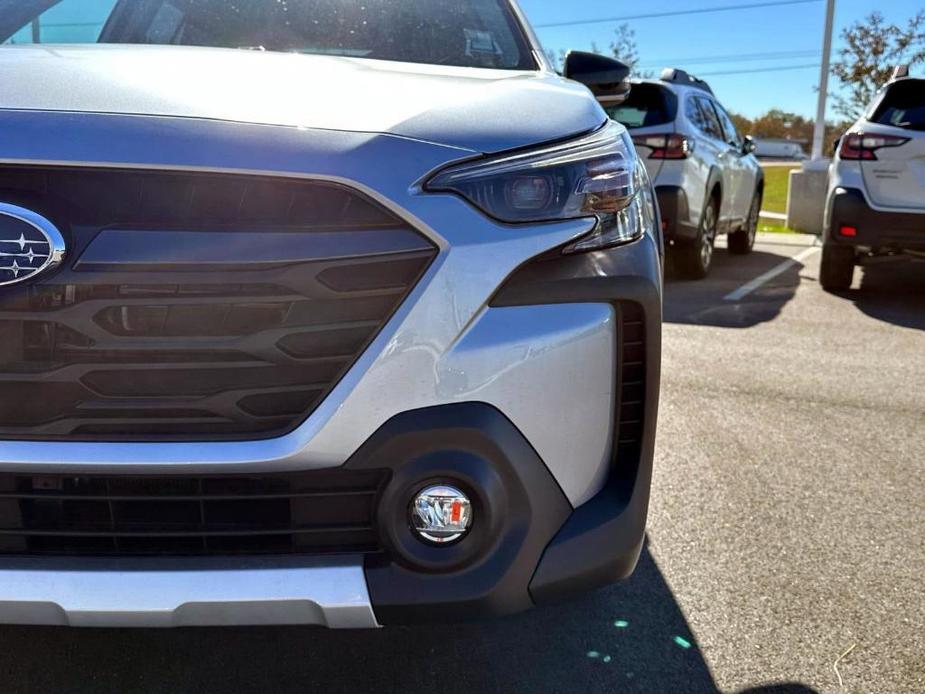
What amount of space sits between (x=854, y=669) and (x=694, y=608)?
406 millimetres

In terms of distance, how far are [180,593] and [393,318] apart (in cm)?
59

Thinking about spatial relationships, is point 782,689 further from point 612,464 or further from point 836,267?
point 836,267

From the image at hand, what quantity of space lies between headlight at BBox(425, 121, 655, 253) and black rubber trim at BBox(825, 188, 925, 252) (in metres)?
5.40

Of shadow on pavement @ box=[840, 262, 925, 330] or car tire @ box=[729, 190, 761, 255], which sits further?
car tire @ box=[729, 190, 761, 255]

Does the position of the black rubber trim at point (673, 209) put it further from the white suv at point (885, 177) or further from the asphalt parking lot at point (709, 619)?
the asphalt parking lot at point (709, 619)

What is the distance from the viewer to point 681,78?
8.62 meters

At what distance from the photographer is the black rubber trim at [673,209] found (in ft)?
25.0

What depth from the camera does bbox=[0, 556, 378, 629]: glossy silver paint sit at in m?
1.63

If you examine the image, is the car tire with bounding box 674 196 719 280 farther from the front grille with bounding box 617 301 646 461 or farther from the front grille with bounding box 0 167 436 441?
the front grille with bounding box 0 167 436 441

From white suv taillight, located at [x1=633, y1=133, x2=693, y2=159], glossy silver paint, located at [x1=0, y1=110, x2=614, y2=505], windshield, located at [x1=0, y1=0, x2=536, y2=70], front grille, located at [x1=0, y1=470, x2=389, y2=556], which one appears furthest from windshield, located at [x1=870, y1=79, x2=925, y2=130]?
front grille, located at [x1=0, y1=470, x2=389, y2=556]

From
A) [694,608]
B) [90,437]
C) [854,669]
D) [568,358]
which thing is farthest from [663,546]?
[90,437]

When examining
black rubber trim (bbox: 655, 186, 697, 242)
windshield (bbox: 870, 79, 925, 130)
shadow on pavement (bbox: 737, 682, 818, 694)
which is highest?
windshield (bbox: 870, 79, 925, 130)

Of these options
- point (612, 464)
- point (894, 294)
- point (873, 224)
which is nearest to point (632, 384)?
point (612, 464)

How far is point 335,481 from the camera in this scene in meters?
1.70
